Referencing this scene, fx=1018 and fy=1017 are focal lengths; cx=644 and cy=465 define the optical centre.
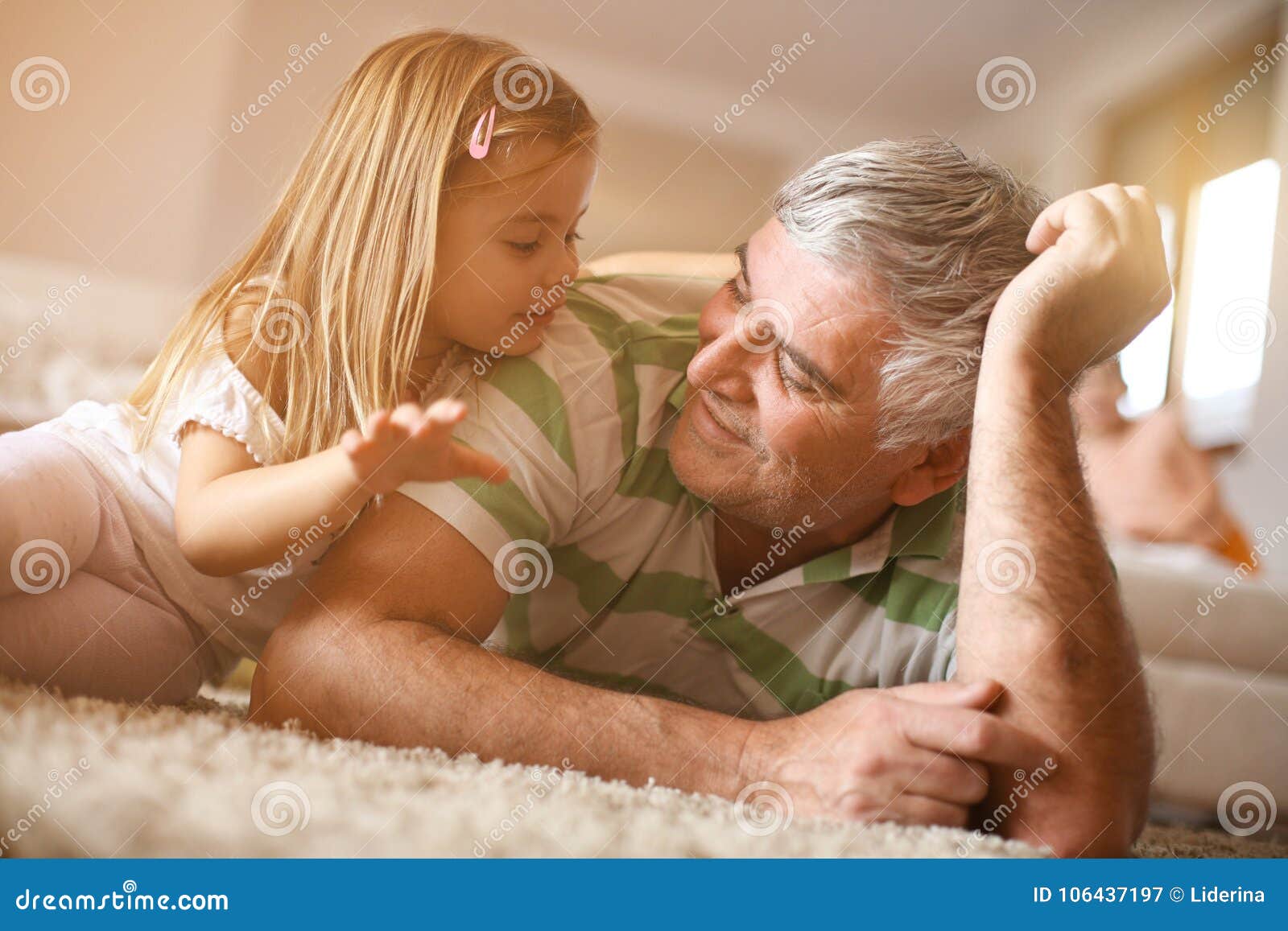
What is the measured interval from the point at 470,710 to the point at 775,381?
386 millimetres

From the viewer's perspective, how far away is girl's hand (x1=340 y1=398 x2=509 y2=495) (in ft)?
1.92

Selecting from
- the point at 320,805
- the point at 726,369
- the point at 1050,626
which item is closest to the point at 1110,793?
the point at 1050,626

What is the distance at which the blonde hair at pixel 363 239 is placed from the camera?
2.65 ft

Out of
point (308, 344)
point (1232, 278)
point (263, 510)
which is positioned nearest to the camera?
point (263, 510)

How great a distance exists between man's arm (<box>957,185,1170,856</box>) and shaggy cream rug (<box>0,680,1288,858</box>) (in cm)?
9

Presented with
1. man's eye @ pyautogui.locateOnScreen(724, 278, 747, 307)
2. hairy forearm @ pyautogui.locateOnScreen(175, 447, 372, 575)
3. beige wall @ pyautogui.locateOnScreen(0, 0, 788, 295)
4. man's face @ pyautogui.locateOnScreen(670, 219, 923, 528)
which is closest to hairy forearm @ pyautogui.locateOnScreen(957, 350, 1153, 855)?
man's face @ pyautogui.locateOnScreen(670, 219, 923, 528)

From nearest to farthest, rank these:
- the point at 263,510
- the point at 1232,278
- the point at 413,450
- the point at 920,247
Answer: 1. the point at 413,450
2. the point at 263,510
3. the point at 920,247
4. the point at 1232,278

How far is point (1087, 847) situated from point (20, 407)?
99 cm

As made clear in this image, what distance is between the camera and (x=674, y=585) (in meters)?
0.96

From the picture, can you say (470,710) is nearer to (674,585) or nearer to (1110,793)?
(674,585)


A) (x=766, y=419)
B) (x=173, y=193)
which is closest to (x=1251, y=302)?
(x=766, y=419)

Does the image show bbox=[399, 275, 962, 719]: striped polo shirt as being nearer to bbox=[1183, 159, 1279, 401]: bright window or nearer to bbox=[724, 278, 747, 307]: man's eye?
bbox=[724, 278, 747, 307]: man's eye

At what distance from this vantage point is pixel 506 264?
2.73ft
